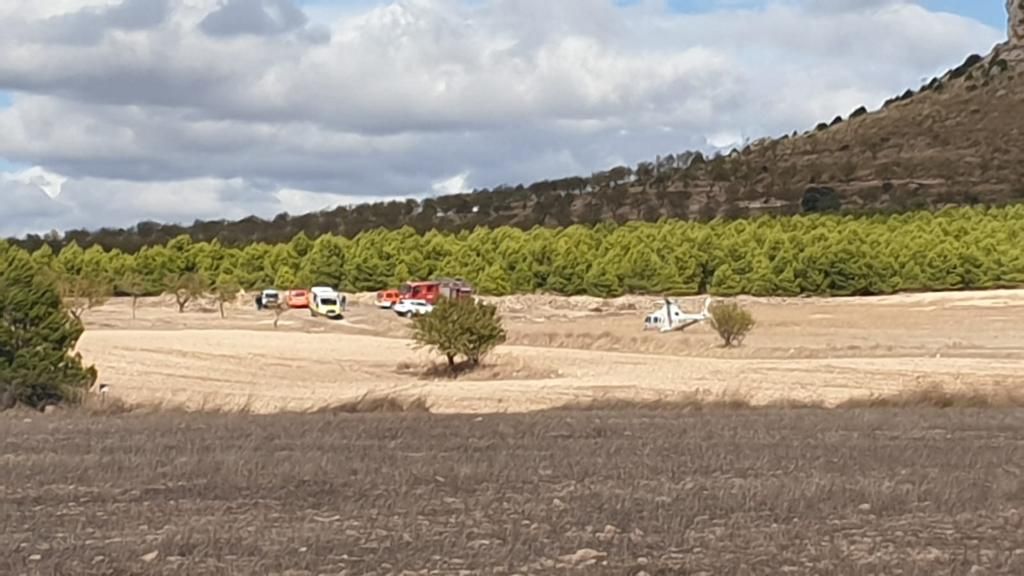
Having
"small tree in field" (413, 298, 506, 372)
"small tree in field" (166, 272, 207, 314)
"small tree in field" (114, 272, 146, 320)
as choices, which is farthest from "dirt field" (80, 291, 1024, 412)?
"small tree in field" (114, 272, 146, 320)

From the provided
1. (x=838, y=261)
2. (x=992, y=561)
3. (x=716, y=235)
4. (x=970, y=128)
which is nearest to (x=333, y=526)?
(x=992, y=561)

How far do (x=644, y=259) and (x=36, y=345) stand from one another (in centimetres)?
6590

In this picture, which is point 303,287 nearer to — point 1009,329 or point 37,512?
point 1009,329

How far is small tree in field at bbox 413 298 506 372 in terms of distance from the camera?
4491 centimetres

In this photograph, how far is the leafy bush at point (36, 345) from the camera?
27984mm

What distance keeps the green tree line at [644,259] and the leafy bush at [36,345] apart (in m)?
55.9

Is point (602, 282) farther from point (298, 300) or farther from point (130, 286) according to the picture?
point (130, 286)

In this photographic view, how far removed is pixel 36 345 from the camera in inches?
1155

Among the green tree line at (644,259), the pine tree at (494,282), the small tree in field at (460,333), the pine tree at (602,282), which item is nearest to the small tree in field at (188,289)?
the green tree line at (644,259)

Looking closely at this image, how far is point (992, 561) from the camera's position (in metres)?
10.4

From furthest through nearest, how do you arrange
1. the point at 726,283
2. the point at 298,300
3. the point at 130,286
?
1. the point at 130,286
2. the point at 726,283
3. the point at 298,300

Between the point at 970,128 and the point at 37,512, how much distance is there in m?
144

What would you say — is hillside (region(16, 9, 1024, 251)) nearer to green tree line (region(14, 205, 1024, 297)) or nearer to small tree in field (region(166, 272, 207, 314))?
green tree line (region(14, 205, 1024, 297))

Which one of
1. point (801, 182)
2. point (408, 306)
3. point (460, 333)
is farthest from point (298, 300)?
point (801, 182)
